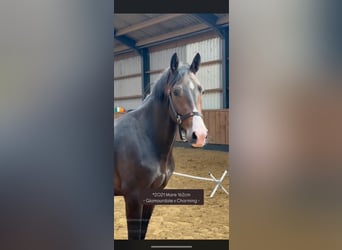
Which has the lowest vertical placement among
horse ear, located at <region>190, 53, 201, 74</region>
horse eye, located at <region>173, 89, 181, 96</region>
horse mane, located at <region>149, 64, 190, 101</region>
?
horse eye, located at <region>173, 89, 181, 96</region>

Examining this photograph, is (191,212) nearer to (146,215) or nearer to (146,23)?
(146,215)

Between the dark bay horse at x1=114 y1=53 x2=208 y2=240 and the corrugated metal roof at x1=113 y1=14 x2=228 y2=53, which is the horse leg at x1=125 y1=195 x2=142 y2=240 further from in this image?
the corrugated metal roof at x1=113 y1=14 x2=228 y2=53

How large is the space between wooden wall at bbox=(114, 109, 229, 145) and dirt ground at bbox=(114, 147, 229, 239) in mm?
36

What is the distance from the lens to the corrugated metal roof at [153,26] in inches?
21.0

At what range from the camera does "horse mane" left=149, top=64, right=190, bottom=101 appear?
58 centimetres

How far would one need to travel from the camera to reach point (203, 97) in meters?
0.57

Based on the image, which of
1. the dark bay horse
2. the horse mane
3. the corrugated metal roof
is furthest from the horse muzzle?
the corrugated metal roof

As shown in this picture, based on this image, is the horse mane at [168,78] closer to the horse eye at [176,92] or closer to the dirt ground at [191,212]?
the horse eye at [176,92]

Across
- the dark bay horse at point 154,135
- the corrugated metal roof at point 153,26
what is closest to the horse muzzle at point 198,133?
the dark bay horse at point 154,135
